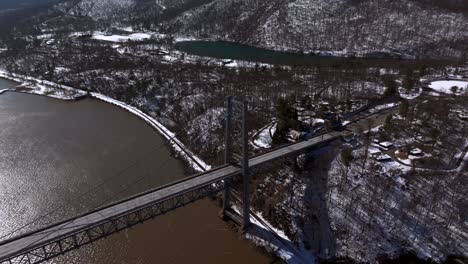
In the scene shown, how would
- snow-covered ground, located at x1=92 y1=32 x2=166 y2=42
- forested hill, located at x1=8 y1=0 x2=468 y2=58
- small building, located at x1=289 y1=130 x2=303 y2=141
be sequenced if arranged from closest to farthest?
small building, located at x1=289 y1=130 x2=303 y2=141 < forested hill, located at x1=8 y1=0 x2=468 y2=58 < snow-covered ground, located at x1=92 y1=32 x2=166 y2=42

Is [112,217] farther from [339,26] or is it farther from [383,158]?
[339,26]

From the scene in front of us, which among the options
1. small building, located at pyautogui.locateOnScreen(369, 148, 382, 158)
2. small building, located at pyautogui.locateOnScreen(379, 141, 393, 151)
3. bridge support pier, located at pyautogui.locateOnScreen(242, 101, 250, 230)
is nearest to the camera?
bridge support pier, located at pyautogui.locateOnScreen(242, 101, 250, 230)

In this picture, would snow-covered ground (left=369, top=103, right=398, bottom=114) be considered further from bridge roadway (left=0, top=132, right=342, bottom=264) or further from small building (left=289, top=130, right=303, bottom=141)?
bridge roadway (left=0, top=132, right=342, bottom=264)

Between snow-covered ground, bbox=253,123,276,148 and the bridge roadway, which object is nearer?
the bridge roadway

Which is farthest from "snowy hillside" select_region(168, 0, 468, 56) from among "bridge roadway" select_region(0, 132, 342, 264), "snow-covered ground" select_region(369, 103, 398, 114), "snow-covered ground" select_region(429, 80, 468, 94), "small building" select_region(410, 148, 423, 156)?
"bridge roadway" select_region(0, 132, 342, 264)

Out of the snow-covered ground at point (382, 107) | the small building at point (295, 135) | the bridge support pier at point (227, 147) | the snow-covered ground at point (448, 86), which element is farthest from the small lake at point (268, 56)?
the bridge support pier at point (227, 147)

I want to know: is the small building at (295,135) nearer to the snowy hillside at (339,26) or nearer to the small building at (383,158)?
the small building at (383,158)
